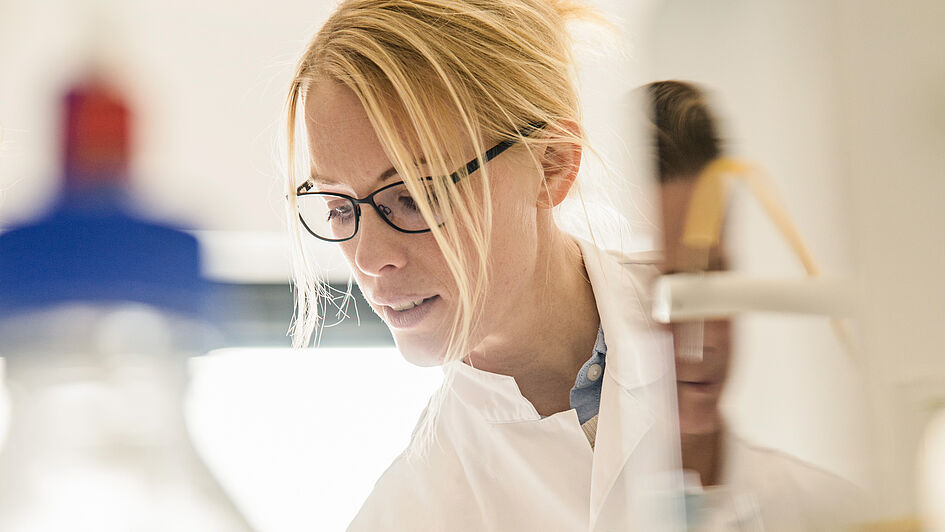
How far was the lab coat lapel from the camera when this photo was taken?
224 mm

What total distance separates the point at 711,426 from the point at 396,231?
288 mm

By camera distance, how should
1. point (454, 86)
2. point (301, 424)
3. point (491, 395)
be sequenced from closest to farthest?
point (454, 86) → point (491, 395) → point (301, 424)

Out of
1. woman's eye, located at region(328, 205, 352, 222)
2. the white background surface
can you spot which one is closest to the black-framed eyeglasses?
woman's eye, located at region(328, 205, 352, 222)

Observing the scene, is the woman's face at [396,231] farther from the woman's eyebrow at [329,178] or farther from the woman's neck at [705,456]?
the woman's neck at [705,456]

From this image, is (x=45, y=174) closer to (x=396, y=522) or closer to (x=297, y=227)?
(x=297, y=227)

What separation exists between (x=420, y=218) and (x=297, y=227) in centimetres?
14

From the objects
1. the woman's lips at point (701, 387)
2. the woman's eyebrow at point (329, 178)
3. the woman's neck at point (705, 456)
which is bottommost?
the woman's neck at point (705, 456)

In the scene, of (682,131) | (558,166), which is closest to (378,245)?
(558,166)

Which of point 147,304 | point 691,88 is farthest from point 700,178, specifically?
point 147,304

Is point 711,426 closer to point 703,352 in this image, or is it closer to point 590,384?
point 703,352

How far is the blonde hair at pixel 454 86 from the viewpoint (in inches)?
17.1

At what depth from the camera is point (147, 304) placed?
834 mm

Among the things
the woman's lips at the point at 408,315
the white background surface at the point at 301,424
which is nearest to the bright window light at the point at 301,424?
the white background surface at the point at 301,424

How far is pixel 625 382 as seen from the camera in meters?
0.33
